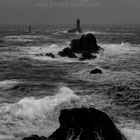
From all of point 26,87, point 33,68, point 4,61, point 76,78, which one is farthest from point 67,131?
point 4,61

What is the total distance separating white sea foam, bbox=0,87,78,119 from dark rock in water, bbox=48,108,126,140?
4424 millimetres

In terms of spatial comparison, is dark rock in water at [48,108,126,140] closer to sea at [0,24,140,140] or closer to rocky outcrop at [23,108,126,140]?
rocky outcrop at [23,108,126,140]

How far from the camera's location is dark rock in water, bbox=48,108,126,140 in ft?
53.7

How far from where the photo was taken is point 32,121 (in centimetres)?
2011

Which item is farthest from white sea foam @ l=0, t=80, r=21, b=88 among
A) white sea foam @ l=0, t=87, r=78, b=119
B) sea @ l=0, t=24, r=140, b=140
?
white sea foam @ l=0, t=87, r=78, b=119

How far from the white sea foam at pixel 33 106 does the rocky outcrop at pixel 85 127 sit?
14.5 feet

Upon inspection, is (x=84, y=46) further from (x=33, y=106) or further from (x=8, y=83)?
(x=33, y=106)

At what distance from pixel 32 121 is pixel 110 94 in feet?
30.8

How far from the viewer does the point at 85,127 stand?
16766 millimetres

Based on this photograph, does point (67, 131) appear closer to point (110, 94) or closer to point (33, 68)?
point (110, 94)

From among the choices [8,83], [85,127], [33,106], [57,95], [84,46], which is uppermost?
[85,127]

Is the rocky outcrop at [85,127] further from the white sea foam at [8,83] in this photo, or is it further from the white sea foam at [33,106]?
the white sea foam at [8,83]

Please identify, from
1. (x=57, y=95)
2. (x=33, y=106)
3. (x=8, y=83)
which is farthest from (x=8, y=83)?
(x=33, y=106)

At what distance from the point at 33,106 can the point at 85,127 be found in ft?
22.8
